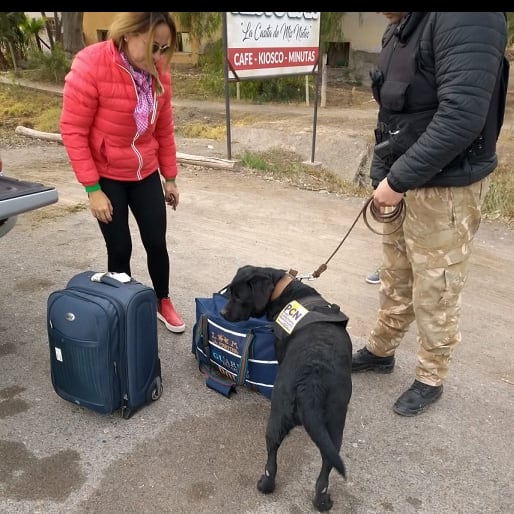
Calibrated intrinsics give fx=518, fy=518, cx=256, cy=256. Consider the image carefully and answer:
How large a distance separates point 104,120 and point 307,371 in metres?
1.67

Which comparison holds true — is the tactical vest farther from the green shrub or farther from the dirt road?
the green shrub

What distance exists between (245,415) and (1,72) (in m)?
21.6

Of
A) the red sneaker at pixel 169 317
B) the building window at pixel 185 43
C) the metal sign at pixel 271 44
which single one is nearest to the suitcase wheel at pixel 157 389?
the red sneaker at pixel 169 317

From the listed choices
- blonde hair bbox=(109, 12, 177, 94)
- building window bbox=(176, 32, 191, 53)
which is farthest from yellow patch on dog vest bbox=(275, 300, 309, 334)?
building window bbox=(176, 32, 191, 53)

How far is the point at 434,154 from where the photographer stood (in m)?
2.10

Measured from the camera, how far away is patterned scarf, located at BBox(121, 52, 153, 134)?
2.68 m

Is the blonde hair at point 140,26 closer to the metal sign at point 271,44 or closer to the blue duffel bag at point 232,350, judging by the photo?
the blue duffel bag at point 232,350

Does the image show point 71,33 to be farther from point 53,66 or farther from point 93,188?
point 93,188

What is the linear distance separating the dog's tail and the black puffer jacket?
1004 mm

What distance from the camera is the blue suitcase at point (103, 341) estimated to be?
2436 mm

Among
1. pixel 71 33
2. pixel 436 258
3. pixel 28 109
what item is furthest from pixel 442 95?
pixel 71 33

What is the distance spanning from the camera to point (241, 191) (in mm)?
6574
